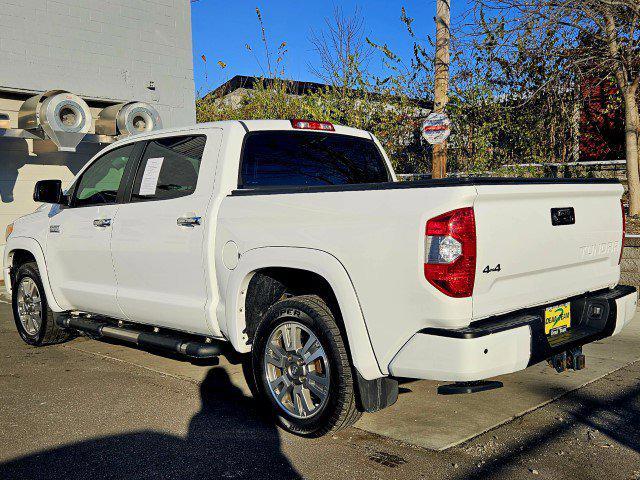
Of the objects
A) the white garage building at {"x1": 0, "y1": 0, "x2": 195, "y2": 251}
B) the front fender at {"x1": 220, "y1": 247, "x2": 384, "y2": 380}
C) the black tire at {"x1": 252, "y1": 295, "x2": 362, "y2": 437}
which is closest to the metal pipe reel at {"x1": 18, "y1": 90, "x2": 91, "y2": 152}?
the white garage building at {"x1": 0, "y1": 0, "x2": 195, "y2": 251}

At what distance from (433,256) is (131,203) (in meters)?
2.83

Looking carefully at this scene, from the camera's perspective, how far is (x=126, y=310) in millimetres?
5461

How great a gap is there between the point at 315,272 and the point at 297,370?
2.16ft

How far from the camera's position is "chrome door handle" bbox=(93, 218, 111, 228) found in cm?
553

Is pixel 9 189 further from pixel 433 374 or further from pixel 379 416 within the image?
pixel 433 374

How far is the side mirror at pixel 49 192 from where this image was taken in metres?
6.12

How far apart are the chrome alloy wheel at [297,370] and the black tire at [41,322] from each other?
3.15 meters

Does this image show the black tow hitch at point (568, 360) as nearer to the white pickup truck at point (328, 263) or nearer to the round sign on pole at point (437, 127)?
the white pickup truck at point (328, 263)

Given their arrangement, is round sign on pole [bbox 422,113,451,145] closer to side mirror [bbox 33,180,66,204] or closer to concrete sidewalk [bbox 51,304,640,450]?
concrete sidewalk [bbox 51,304,640,450]

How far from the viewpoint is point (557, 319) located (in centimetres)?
401

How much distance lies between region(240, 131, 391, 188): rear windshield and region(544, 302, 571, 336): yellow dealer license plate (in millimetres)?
1910

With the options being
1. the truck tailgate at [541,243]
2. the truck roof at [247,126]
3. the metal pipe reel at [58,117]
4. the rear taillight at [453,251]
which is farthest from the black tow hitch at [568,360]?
the metal pipe reel at [58,117]

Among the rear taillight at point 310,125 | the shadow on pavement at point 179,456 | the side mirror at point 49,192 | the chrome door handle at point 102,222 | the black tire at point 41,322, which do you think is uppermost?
the rear taillight at point 310,125

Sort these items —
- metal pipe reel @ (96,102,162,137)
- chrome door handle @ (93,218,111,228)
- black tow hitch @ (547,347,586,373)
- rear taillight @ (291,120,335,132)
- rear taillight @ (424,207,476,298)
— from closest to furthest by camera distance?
1. rear taillight @ (424,207,476,298)
2. black tow hitch @ (547,347,586,373)
3. rear taillight @ (291,120,335,132)
4. chrome door handle @ (93,218,111,228)
5. metal pipe reel @ (96,102,162,137)
